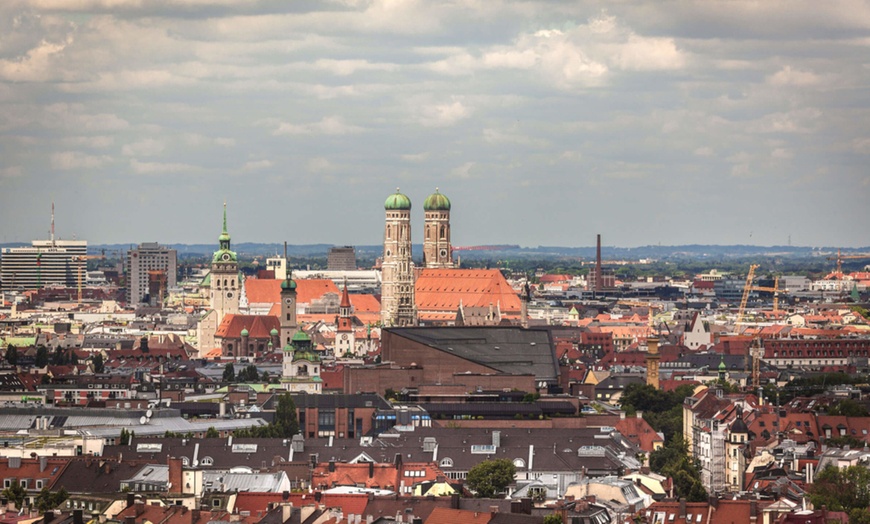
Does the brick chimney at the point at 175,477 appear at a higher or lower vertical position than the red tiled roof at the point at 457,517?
lower

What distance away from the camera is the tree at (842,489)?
268 feet

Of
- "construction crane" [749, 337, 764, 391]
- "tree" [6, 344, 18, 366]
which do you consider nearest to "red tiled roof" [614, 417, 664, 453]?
"construction crane" [749, 337, 764, 391]

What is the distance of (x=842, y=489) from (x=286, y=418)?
4184cm

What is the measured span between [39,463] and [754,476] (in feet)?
101

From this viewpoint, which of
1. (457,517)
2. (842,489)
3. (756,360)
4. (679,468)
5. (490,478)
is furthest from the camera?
(756,360)

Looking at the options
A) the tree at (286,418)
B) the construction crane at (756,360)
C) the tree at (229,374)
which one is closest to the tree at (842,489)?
the tree at (286,418)

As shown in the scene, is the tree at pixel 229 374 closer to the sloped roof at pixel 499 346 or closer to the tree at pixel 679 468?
the sloped roof at pixel 499 346

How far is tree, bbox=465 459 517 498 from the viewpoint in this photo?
8944 centimetres

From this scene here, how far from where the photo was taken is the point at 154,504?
77750mm

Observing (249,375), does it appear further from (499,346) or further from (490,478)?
(490,478)

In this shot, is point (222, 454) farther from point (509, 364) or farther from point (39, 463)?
point (509, 364)

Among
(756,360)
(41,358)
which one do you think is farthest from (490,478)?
(41,358)

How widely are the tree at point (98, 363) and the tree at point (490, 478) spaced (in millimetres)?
90298

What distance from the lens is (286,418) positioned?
391 feet
